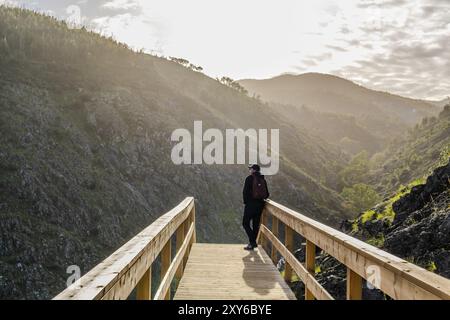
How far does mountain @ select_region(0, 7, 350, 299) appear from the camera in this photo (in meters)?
18.9

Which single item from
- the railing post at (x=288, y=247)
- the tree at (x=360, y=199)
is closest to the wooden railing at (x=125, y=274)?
the railing post at (x=288, y=247)

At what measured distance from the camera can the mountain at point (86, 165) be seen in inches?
744

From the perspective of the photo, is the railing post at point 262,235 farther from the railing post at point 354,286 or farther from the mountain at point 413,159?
the railing post at point 354,286

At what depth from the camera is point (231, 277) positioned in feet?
22.5

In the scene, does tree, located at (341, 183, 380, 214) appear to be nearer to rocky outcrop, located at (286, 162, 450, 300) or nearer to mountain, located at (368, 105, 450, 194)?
mountain, located at (368, 105, 450, 194)

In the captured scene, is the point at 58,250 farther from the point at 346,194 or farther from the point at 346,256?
the point at 346,194

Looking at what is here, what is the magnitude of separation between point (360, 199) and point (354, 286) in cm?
5428

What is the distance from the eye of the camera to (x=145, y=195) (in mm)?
29281

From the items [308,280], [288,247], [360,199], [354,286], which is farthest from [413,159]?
[354,286]

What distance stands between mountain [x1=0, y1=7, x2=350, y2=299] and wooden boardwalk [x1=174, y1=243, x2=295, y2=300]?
1056 centimetres

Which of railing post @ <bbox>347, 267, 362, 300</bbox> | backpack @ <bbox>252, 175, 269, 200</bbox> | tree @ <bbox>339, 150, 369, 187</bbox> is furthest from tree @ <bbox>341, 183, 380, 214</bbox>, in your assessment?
railing post @ <bbox>347, 267, 362, 300</bbox>

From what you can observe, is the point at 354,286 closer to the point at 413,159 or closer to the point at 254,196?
the point at 254,196
